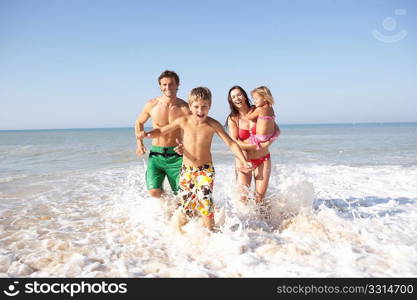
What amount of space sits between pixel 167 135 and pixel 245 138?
1177mm

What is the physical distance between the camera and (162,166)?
4.82 metres

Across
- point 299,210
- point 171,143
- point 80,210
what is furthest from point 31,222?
point 299,210

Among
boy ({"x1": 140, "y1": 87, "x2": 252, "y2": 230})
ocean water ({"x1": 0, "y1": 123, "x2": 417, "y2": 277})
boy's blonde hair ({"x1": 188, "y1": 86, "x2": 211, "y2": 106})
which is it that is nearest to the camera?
ocean water ({"x1": 0, "y1": 123, "x2": 417, "y2": 277})

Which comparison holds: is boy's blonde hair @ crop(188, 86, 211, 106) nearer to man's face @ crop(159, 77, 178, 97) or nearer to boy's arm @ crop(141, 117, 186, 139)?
boy's arm @ crop(141, 117, 186, 139)

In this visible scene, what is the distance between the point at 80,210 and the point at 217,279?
3.66 m

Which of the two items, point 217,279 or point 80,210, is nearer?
point 217,279

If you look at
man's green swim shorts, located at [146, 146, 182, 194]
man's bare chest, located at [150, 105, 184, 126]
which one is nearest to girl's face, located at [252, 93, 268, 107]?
man's bare chest, located at [150, 105, 184, 126]

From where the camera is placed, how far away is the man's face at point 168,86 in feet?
14.9

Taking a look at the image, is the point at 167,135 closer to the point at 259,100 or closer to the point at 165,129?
the point at 165,129

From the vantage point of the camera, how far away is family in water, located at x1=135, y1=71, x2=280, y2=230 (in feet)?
13.0

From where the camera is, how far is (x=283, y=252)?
365 cm

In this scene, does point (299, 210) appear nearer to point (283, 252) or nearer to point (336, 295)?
point (283, 252)

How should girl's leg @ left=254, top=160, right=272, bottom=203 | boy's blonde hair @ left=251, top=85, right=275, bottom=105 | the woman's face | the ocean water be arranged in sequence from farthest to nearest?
girl's leg @ left=254, top=160, right=272, bottom=203 < the woman's face < boy's blonde hair @ left=251, top=85, right=275, bottom=105 < the ocean water

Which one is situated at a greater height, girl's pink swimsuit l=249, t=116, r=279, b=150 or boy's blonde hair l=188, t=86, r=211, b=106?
boy's blonde hair l=188, t=86, r=211, b=106
